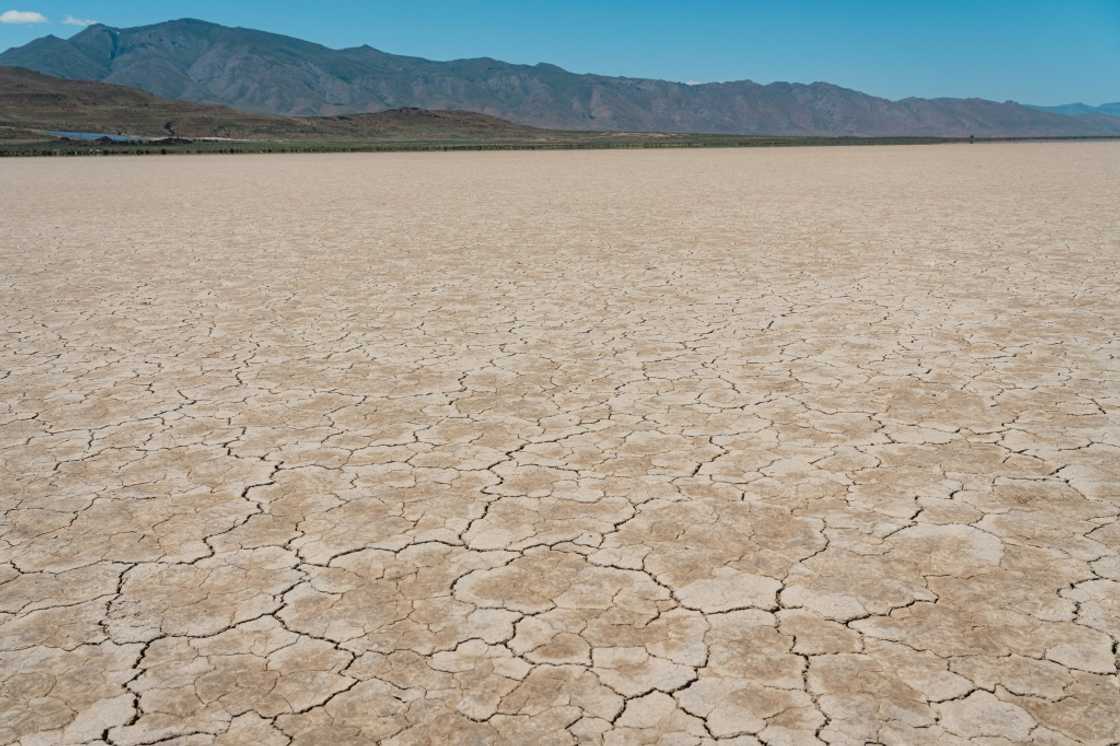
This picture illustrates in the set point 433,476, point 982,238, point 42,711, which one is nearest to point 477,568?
point 433,476

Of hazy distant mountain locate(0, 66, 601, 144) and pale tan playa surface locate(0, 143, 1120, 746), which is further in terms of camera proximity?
hazy distant mountain locate(0, 66, 601, 144)

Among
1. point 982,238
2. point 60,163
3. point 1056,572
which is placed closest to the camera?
point 1056,572

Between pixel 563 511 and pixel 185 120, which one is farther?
pixel 185 120

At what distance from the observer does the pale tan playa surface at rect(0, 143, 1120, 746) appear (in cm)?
204

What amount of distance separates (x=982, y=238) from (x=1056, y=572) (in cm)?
842

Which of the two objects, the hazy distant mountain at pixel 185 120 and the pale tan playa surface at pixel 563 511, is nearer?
the pale tan playa surface at pixel 563 511

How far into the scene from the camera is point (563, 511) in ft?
10.0

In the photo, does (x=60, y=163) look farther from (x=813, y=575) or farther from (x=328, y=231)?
(x=813, y=575)

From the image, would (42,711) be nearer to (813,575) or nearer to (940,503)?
(813,575)

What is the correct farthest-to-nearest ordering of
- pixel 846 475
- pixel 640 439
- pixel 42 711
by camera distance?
pixel 640 439
pixel 846 475
pixel 42 711

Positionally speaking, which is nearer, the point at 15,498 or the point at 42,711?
the point at 42,711

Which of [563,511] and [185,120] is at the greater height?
[185,120]

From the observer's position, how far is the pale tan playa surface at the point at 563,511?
2.04 m

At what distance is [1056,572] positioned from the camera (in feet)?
8.42
